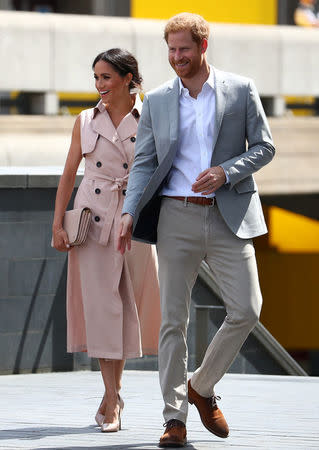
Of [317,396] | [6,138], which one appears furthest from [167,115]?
[6,138]

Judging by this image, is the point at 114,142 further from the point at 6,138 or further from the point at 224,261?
the point at 6,138

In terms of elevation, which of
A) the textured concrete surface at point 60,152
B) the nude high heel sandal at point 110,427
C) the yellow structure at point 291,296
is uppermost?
the nude high heel sandal at point 110,427

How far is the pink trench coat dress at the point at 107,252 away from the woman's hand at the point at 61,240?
87 mm

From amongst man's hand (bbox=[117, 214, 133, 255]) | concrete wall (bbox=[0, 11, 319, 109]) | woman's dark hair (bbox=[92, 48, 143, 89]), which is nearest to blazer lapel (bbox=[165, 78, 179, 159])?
man's hand (bbox=[117, 214, 133, 255])

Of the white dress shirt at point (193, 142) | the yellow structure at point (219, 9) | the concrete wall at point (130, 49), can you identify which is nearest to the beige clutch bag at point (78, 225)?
the white dress shirt at point (193, 142)

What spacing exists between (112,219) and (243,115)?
0.98 metres

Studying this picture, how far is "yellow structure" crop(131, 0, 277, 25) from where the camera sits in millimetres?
18766

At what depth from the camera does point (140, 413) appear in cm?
738

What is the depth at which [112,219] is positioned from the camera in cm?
688

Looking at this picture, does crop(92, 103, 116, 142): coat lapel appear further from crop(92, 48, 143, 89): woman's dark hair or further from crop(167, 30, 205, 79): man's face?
crop(167, 30, 205, 79): man's face

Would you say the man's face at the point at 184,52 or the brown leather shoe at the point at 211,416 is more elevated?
the man's face at the point at 184,52

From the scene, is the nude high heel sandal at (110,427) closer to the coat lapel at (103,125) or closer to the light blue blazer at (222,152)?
the light blue blazer at (222,152)

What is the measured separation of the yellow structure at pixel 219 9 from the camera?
1877 cm

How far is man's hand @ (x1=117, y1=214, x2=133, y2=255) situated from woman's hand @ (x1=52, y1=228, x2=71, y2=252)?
59 cm
